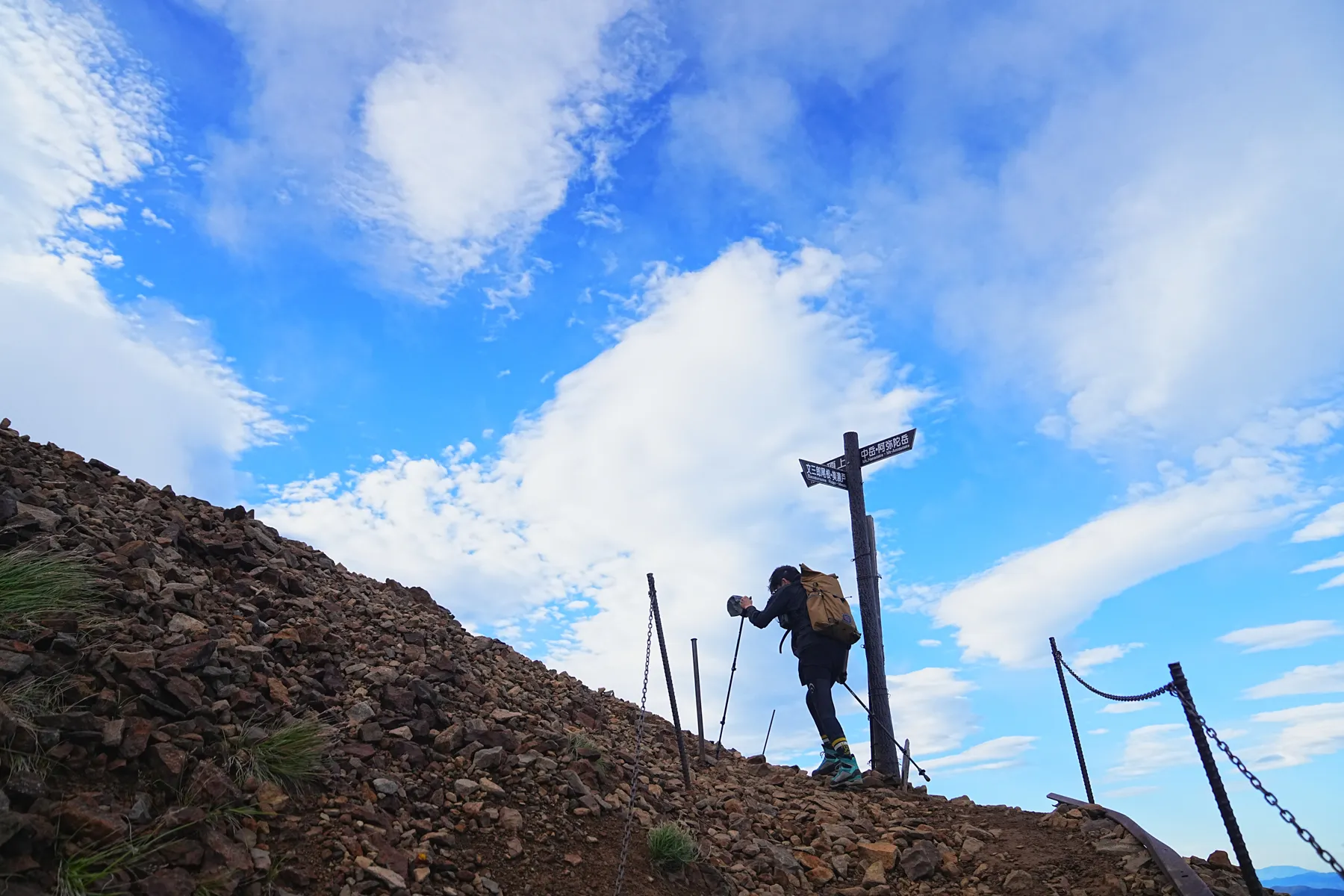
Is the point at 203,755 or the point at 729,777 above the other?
the point at 729,777

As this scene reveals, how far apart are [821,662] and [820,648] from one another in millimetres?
170

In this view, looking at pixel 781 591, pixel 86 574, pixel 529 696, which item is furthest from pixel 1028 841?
pixel 86 574

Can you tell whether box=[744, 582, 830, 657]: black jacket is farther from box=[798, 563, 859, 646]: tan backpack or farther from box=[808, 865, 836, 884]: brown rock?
box=[808, 865, 836, 884]: brown rock

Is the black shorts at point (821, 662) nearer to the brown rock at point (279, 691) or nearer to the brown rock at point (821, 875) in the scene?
the brown rock at point (821, 875)

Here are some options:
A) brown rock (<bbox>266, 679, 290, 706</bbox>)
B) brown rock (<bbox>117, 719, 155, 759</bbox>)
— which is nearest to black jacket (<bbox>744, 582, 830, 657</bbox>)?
brown rock (<bbox>266, 679, 290, 706</bbox>)

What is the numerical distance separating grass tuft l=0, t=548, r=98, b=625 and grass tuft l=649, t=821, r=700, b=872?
4829mm

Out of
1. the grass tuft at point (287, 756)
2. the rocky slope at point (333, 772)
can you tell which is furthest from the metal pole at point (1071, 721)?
the grass tuft at point (287, 756)

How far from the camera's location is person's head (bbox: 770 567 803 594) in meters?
11.4

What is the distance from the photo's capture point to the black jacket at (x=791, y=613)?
1088 cm

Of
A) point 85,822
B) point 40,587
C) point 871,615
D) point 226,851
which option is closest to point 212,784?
point 226,851

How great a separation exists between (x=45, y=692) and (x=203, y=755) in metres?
1.05

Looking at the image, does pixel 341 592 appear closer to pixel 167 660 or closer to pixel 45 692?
pixel 167 660

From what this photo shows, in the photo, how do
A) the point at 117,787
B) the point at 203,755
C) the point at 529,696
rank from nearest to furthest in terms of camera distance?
1. the point at 117,787
2. the point at 203,755
3. the point at 529,696

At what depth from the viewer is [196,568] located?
8.86 m
